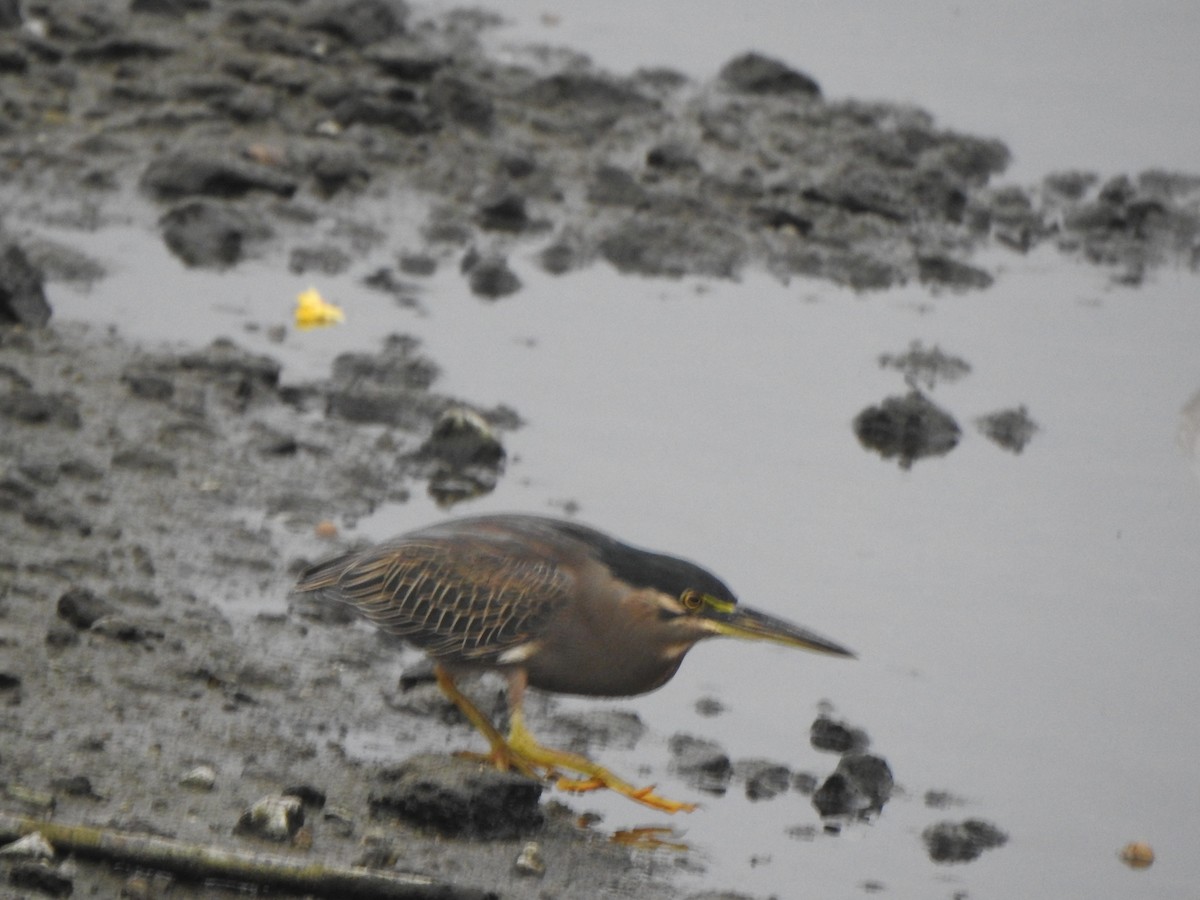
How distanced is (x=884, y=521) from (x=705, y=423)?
3.32 ft

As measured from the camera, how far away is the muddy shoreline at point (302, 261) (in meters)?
5.18

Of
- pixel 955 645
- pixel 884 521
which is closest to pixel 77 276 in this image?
pixel 884 521

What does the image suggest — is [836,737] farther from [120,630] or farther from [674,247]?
[674,247]

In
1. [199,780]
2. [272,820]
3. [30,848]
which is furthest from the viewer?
[199,780]

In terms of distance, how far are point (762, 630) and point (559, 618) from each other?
0.57 m

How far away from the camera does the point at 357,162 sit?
9828 millimetres

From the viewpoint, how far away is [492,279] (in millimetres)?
8812

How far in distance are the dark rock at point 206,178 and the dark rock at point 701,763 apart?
4.79 m

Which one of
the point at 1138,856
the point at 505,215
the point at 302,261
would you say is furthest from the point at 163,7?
the point at 1138,856

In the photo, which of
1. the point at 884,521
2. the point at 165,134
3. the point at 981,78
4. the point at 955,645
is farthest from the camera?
the point at 981,78

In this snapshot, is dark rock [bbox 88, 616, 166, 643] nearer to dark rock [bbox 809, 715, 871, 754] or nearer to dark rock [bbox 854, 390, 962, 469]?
dark rock [bbox 809, 715, 871, 754]

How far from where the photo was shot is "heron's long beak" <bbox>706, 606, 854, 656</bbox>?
210 inches

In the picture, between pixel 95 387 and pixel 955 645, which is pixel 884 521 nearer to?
pixel 955 645

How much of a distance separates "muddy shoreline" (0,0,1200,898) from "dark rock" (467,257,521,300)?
1 cm
